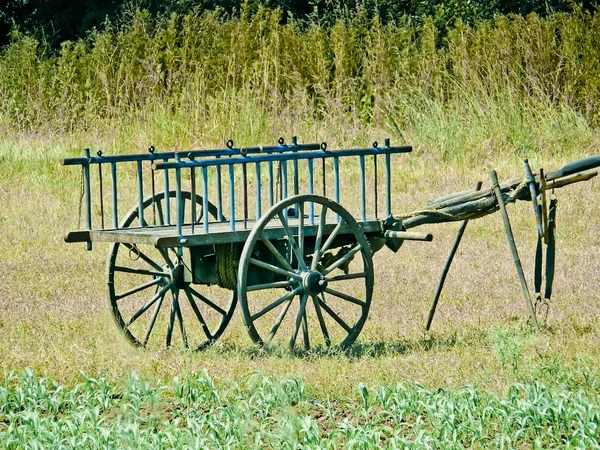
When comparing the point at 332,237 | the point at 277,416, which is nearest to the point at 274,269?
the point at 332,237

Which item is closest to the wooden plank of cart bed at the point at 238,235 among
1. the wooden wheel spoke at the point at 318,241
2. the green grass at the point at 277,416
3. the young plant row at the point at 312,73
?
the wooden wheel spoke at the point at 318,241

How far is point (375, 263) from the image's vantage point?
36.9ft

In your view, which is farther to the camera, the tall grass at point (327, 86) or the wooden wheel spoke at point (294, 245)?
the tall grass at point (327, 86)

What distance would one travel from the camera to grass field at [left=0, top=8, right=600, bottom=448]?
17.9 feet

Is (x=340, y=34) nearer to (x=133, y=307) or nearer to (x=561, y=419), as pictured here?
(x=133, y=307)

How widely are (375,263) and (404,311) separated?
2.18 metres

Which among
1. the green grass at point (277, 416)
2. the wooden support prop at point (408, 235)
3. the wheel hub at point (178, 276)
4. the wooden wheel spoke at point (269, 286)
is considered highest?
the wooden support prop at point (408, 235)

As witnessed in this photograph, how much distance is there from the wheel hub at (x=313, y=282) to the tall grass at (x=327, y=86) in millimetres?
8356

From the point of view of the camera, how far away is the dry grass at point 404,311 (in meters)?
6.79

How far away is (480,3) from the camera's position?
2527 cm

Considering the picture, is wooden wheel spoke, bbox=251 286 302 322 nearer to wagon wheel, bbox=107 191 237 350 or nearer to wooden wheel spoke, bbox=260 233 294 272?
wooden wheel spoke, bbox=260 233 294 272

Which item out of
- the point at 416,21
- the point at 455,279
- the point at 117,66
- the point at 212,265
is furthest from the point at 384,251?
the point at 416,21

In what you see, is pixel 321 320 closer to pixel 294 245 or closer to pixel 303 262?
pixel 303 262

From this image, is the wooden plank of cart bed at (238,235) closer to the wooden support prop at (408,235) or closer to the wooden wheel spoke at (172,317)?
the wooden support prop at (408,235)
